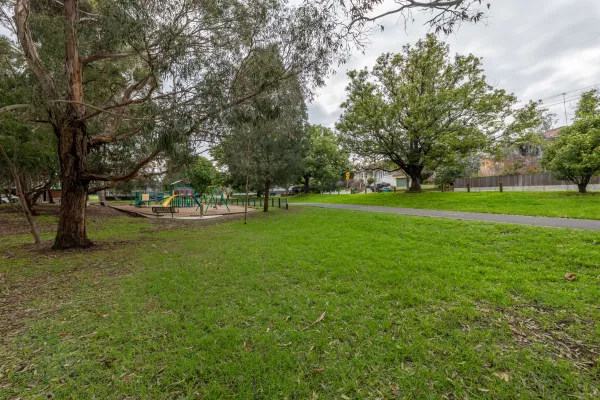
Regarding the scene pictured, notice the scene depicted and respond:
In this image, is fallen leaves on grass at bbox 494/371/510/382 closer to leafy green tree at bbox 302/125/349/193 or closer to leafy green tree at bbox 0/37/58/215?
leafy green tree at bbox 0/37/58/215

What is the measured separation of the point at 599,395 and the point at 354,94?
19.5 m

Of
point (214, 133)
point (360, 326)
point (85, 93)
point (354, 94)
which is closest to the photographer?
point (360, 326)

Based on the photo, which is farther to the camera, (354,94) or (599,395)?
(354,94)

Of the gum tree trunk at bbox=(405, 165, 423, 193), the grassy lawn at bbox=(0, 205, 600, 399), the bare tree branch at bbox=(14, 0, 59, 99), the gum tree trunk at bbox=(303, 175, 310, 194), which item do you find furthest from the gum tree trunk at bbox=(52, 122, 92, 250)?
the gum tree trunk at bbox=(303, 175, 310, 194)

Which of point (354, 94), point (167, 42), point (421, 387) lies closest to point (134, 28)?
point (167, 42)

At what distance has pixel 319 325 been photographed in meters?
2.98

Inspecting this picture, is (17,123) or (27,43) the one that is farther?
(17,123)

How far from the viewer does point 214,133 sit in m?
7.38

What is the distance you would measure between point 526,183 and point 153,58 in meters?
25.9

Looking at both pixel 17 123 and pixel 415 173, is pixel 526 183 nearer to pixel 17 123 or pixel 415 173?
pixel 415 173

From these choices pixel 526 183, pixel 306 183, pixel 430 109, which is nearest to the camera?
pixel 430 109

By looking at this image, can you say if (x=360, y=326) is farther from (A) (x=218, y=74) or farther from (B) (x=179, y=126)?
(A) (x=218, y=74)

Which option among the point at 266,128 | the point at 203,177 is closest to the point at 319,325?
the point at 266,128

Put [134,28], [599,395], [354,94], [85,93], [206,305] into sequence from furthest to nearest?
[354,94] < [85,93] < [134,28] < [206,305] < [599,395]
